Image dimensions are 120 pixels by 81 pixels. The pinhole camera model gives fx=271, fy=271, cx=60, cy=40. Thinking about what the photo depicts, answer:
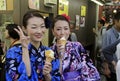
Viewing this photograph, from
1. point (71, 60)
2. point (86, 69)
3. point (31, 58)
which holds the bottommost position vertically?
point (86, 69)

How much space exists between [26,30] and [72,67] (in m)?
0.67

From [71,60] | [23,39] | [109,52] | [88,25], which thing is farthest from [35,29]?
[88,25]

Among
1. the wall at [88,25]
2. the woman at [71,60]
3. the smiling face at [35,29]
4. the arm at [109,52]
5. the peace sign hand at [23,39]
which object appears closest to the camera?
the peace sign hand at [23,39]

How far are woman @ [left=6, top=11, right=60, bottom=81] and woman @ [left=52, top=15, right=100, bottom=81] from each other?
242 millimetres

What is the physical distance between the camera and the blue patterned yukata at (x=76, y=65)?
2729mm

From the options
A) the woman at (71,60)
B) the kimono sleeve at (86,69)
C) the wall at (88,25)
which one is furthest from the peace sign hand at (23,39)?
the wall at (88,25)

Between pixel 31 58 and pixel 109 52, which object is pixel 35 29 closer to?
pixel 31 58

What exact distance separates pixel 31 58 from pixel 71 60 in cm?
58

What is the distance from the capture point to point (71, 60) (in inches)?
109

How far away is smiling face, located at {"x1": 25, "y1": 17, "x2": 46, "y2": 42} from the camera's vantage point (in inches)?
91.0

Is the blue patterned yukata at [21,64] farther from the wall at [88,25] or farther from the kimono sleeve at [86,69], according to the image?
the wall at [88,25]

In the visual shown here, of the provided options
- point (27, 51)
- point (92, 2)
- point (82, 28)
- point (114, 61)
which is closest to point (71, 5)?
point (82, 28)

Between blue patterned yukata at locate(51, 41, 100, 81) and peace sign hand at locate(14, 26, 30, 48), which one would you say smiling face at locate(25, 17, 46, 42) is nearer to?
peace sign hand at locate(14, 26, 30, 48)

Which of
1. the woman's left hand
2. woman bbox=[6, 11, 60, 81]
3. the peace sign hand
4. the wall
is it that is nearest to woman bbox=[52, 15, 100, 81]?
woman bbox=[6, 11, 60, 81]
